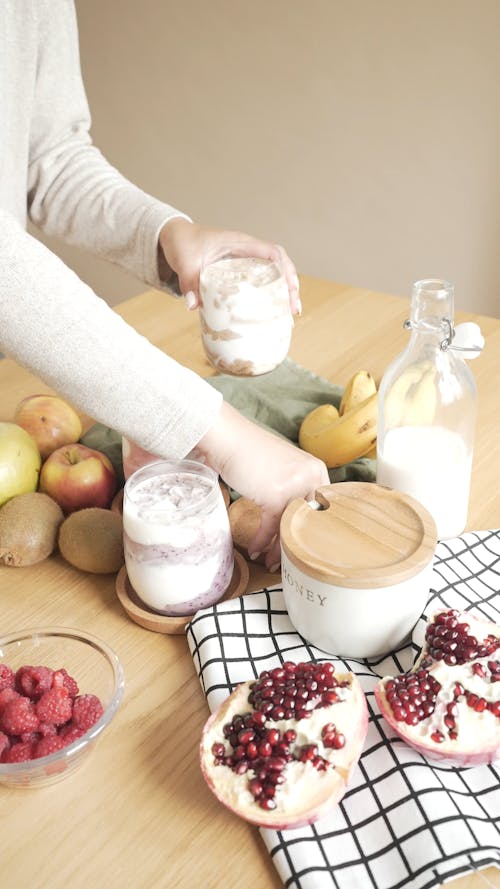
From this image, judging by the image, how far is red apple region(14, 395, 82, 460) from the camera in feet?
3.87

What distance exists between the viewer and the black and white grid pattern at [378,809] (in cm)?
62

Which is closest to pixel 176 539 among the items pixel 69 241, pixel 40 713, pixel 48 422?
pixel 40 713

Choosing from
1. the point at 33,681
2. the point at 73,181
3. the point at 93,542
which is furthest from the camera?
the point at 73,181

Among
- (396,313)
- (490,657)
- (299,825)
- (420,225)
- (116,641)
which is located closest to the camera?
(299,825)

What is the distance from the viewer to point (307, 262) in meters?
2.98

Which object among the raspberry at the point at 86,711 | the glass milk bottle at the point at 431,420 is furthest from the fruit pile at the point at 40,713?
the glass milk bottle at the point at 431,420

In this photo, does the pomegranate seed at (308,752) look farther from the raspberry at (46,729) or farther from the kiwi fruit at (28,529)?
the kiwi fruit at (28,529)

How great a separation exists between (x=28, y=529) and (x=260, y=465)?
316 millimetres

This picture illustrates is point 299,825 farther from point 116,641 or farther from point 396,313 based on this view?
point 396,313

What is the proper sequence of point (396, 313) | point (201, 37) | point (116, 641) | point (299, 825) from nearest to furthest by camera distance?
point (299, 825)
point (116, 641)
point (396, 313)
point (201, 37)

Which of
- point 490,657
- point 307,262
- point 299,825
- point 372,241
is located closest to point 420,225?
point 372,241

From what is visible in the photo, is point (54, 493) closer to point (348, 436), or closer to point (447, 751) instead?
point (348, 436)

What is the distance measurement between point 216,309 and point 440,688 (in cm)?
61

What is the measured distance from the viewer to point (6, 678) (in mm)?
753
